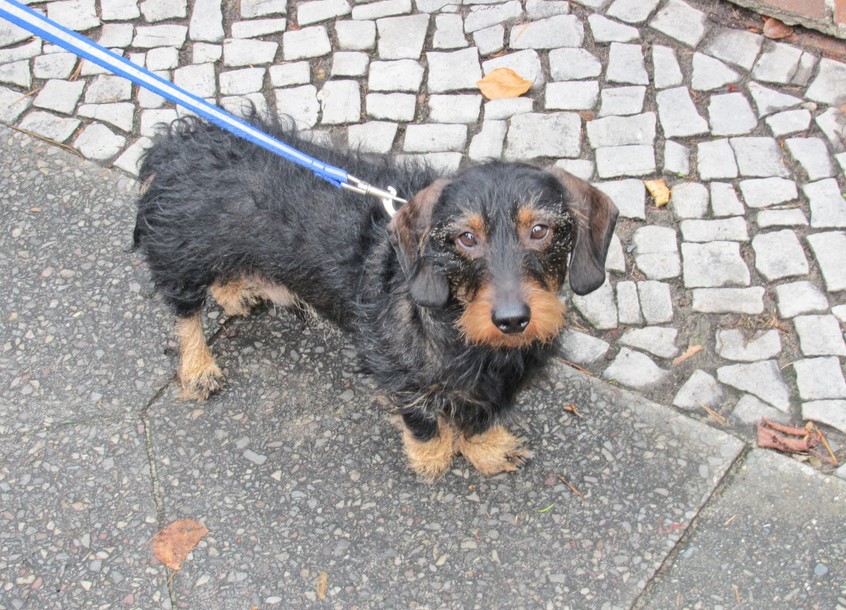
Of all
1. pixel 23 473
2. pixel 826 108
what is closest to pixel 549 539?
pixel 23 473

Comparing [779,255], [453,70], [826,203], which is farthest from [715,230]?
[453,70]

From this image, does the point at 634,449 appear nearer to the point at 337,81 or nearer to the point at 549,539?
the point at 549,539

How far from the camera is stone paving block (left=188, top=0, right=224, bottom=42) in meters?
5.73

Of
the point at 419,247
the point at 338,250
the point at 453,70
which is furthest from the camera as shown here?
the point at 453,70

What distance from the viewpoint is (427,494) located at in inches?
158

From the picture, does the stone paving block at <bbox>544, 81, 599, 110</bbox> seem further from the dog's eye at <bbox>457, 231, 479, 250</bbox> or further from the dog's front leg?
the dog's eye at <bbox>457, 231, 479, 250</bbox>

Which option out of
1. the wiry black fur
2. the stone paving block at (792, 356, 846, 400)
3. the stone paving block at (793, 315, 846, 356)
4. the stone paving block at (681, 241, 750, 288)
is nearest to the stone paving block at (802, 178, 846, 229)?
the stone paving block at (681, 241, 750, 288)

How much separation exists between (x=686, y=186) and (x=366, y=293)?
214 centimetres

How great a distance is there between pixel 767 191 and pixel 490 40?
196cm

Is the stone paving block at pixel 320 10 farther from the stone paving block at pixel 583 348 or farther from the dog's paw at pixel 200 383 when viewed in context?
the stone paving block at pixel 583 348

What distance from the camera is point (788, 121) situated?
→ 16.4ft

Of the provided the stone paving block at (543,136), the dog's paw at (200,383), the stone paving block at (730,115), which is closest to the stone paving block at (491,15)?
the stone paving block at (543,136)

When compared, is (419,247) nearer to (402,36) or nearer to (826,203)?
(826,203)

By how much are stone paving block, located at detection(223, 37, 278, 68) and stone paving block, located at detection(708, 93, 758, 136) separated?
2762 millimetres
